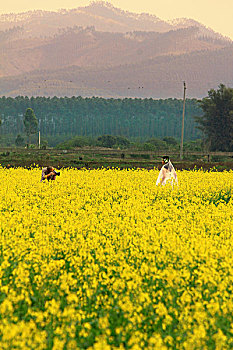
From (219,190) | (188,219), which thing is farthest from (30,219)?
(219,190)

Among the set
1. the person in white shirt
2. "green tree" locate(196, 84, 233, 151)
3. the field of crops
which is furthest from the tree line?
the field of crops

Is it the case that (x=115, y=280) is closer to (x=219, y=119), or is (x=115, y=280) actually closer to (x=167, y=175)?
(x=167, y=175)

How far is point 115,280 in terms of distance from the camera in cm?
630

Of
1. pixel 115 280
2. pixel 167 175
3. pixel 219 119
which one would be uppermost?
pixel 219 119

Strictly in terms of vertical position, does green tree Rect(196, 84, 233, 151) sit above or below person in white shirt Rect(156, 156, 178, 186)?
above

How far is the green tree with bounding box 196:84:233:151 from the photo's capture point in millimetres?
55562

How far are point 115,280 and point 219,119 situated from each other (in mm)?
52918

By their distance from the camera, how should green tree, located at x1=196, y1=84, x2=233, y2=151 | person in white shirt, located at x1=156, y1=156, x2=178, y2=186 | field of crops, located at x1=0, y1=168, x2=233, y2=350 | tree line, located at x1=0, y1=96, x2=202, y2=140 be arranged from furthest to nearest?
tree line, located at x1=0, y1=96, x2=202, y2=140 → green tree, located at x1=196, y1=84, x2=233, y2=151 → person in white shirt, located at x1=156, y1=156, x2=178, y2=186 → field of crops, located at x1=0, y1=168, x2=233, y2=350

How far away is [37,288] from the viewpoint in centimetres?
605

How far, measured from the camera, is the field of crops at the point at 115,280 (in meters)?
4.85

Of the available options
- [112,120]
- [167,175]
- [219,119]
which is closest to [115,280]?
[167,175]

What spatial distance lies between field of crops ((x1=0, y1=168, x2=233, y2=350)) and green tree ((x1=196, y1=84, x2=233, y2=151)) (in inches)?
1735

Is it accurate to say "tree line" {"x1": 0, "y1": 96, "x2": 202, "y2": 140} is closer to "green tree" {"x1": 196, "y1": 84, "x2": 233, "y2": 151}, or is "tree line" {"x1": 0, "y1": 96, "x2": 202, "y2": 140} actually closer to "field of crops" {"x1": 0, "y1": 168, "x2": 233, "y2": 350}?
"green tree" {"x1": 196, "y1": 84, "x2": 233, "y2": 151}

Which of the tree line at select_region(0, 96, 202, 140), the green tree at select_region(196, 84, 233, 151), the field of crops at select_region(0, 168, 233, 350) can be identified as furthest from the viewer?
the tree line at select_region(0, 96, 202, 140)
